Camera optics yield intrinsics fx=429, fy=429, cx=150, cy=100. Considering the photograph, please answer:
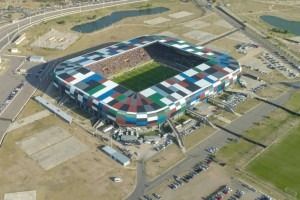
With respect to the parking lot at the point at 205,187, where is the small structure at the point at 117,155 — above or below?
above

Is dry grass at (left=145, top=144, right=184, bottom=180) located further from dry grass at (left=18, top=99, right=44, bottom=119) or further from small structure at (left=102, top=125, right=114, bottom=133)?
dry grass at (left=18, top=99, right=44, bottom=119)

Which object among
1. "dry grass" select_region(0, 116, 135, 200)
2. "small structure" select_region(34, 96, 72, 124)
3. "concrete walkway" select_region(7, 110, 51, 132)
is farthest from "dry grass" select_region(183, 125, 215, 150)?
"concrete walkway" select_region(7, 110, 51, 132)

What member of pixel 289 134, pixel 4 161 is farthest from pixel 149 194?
pixel 289 134

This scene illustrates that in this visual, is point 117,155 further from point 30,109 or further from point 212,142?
point 30,109

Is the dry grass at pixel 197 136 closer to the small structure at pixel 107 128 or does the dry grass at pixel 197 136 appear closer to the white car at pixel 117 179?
the small structure at pixel 107 128

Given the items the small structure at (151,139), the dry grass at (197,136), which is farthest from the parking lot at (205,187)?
the small structure at (151,139)

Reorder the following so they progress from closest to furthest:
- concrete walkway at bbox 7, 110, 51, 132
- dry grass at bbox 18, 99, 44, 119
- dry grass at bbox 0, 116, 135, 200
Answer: dry grass at bbox 0, 116, 135, 200 → concrete walkway at bbox 7, 110, 51, 132 → dry grass at bbox 18, 99, 44, 119

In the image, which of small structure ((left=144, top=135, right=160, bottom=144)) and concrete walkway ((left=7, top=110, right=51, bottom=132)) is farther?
concrete walkway ((left=7, top=110, right=51, bottom=132))
